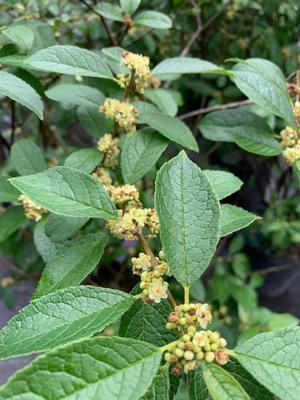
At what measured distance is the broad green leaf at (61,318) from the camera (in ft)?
1.75

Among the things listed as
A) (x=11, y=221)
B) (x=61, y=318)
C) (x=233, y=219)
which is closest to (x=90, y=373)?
(x=61, y=318)

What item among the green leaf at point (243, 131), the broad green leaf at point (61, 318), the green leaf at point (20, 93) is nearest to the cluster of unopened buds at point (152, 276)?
the broad green leaf at point (61, 318)

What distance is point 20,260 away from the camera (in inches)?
69.7

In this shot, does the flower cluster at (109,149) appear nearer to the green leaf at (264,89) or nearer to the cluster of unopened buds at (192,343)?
the green leaf at (264,89)

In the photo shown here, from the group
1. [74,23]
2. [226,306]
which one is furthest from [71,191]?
[226,306]

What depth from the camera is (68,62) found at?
2.68ft

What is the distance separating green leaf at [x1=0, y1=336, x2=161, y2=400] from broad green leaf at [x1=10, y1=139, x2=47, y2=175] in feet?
1.87

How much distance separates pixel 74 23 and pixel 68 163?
854 mm

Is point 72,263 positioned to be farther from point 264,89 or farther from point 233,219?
point 264,89

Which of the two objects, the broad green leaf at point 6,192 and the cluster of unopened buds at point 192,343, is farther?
the broad green leaf at point 6,192

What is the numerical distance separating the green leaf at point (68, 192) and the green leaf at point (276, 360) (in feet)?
0.80

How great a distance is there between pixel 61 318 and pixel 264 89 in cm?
56

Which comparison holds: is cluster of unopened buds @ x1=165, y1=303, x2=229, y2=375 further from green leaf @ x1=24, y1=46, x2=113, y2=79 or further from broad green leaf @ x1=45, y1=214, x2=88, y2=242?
green leaf @ x1=24, y1=46, x2=113, y2=79

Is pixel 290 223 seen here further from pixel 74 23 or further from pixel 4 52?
pixel 4 52
